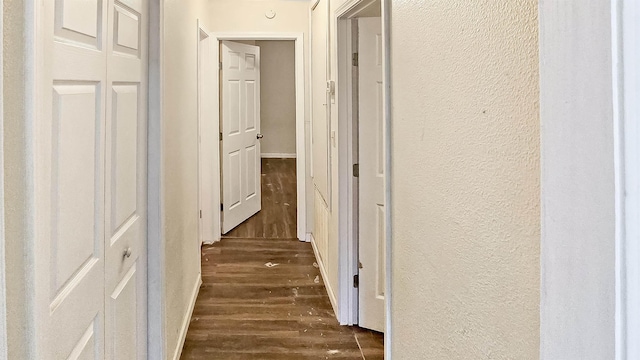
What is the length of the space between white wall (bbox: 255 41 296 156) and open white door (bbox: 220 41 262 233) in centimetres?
480

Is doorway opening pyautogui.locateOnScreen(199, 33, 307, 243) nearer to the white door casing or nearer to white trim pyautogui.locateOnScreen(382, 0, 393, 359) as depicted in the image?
the white door casing

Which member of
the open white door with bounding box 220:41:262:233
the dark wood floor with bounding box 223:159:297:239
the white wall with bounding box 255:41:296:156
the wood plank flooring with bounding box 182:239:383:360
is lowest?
the wood plank flooring with bounding box 182:239:383:360

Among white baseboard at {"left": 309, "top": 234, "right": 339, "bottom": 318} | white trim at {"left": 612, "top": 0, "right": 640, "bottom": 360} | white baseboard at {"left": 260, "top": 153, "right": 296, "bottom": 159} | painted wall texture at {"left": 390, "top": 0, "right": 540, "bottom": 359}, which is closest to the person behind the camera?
white trim at {"left": 612, "top": 0, "right": 640, "bottom": 360}

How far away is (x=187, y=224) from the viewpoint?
10.7 ft

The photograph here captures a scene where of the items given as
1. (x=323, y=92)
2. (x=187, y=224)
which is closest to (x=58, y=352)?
(x=187, y=224)

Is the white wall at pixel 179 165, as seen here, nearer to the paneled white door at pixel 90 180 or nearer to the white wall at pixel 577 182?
the paneled white door at pixel 90 180

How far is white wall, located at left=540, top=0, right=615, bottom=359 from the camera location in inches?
20.8

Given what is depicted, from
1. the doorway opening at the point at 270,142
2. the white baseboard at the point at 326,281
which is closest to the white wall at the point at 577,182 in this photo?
the white baseboard at the point at 326,281

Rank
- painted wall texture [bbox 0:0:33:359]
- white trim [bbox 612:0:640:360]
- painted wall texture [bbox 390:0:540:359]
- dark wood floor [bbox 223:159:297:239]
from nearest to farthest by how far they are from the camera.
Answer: white trim [bbox 612:0:640:360] → painted wall texture [bbox 0:0:33:359] → painted wall texture [bbox 390:0:540:359] → dark wood floor [bbox 223:159:297:239]

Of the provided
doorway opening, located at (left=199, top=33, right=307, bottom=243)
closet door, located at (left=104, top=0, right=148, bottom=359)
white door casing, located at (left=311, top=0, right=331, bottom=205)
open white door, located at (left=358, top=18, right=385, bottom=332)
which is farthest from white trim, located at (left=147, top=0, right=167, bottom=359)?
doorway opening, located at (left=199, top=33, right=307, bottom=243)

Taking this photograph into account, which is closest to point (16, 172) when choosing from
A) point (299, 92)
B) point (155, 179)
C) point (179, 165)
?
point (155, 179)

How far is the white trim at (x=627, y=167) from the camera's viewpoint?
49 cm

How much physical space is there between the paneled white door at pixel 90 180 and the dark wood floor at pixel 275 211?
343 cm

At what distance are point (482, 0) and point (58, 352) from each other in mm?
1216
